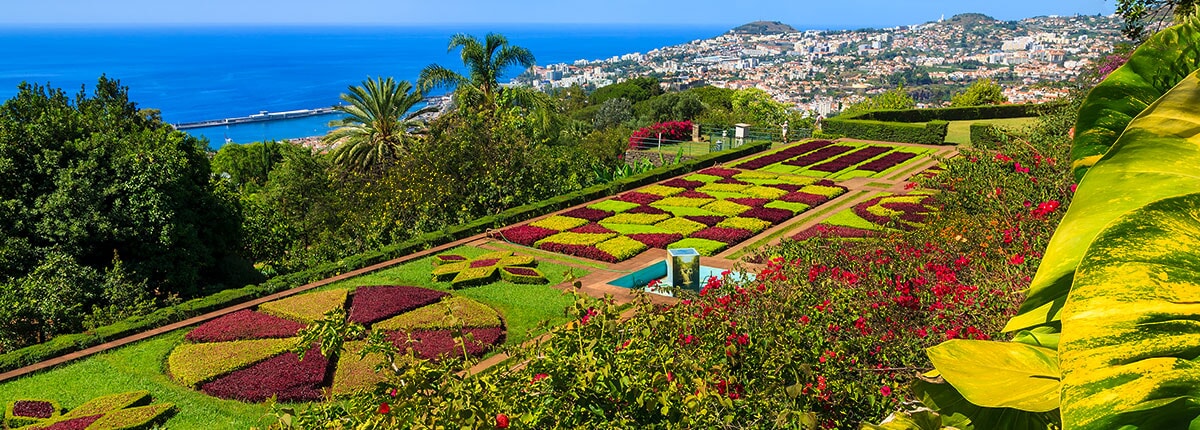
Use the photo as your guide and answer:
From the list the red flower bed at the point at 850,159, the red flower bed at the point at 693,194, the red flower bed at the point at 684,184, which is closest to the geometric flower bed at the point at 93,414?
the red flower bed at the point at 693,194

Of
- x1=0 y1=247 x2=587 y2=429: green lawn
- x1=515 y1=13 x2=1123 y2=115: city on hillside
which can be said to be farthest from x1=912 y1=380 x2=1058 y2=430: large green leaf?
x1=515 y1=13 x2=1123 y2=115: city on hillside

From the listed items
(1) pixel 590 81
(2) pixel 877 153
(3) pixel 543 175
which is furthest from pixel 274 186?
(1) pixel 590 81

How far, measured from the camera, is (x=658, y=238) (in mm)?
15195

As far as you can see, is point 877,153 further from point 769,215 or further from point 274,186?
point 274,186

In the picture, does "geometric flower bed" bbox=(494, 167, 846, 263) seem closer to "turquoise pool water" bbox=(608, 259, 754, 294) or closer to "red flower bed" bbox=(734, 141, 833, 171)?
"turquoise pool water" bbox=(608, 259, 754, 294)

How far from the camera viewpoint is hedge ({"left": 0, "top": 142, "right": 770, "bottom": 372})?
9633 millimetres

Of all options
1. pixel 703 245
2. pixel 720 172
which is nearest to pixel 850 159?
pixel 720 172

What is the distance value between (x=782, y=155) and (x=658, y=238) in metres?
11.7

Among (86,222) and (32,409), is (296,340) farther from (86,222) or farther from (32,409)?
(86,222)

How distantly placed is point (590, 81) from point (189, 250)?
15728cm

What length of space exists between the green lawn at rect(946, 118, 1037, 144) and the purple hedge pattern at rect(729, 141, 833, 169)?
17.7ft

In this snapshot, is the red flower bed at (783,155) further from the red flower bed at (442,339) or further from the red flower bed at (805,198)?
the red flower bed at (442,339)

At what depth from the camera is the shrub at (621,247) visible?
14.1 m

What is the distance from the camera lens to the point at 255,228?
55.6 ft
